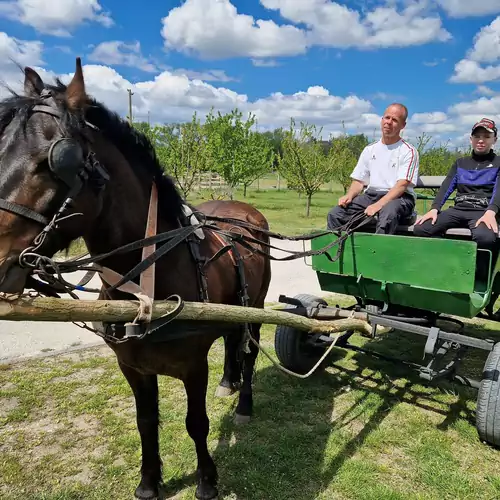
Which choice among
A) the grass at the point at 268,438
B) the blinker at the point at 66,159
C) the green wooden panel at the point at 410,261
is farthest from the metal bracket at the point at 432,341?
the blinker at the point at 66,159

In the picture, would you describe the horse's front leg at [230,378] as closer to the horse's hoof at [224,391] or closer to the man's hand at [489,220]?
the horse's hoof at [224,391]

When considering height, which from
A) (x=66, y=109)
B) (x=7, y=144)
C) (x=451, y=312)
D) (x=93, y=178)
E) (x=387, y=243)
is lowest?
(x=451, y=312)

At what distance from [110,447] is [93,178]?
97.9 inches

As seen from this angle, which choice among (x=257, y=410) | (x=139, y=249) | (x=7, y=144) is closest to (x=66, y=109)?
(x=7, y=144)

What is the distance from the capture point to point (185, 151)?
17594 mm

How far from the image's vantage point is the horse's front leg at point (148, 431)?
2.92 meters

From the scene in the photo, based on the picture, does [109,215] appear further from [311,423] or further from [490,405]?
[490,405]

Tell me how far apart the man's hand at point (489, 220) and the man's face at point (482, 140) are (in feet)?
2.59

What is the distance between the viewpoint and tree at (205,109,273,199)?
2252 centimetres

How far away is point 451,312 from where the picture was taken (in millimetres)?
3676

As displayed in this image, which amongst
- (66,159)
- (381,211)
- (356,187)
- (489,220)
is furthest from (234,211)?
(66,159)

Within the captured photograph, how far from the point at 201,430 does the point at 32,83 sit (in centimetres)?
236

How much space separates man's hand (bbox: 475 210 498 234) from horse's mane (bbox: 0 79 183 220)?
2549 millimetres

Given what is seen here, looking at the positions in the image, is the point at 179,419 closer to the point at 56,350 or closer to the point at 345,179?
the point at 56,350
